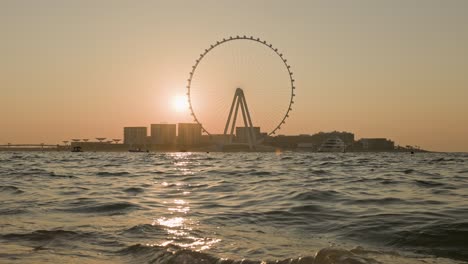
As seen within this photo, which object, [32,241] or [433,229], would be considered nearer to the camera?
[32,241]

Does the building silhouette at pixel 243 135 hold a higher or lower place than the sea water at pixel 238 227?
higher

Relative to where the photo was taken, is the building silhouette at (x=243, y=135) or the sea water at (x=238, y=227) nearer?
the sea water at (x=238, y=227)

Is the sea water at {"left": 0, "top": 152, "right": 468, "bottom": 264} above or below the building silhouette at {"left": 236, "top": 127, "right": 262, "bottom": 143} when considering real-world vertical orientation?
below

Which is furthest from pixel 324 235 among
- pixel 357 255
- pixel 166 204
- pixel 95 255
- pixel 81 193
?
pixel 81 193

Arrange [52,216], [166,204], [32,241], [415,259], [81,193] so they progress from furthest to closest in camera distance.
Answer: [81,193]
[166,204]
[52,216]
[32,241]
[415,259]

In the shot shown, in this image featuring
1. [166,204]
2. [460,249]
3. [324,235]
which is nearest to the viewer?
[460,249]

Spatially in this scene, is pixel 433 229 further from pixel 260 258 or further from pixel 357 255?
pixel 260 258

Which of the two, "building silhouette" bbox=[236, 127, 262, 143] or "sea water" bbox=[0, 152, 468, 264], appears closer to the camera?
"sea water" bbox=[0, 152, 468, 264]

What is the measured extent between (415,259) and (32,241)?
6358mm

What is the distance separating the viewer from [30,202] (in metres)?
14.5

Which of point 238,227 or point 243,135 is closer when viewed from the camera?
point 238,227

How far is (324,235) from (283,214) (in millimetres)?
2901

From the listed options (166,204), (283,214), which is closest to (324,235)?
(283,214)

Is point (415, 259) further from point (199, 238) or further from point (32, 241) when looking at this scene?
point (32, 241)
